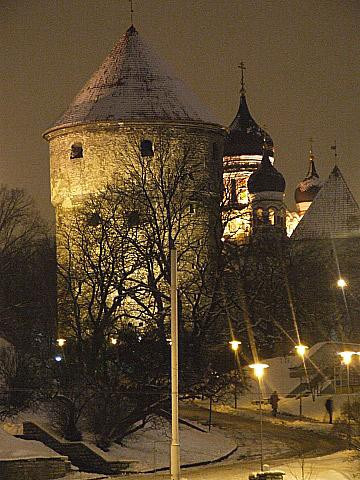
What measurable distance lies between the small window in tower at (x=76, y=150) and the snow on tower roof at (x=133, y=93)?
69 cm

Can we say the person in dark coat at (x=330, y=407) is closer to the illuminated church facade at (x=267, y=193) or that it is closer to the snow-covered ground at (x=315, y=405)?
the snow-covered ground at (x=315, y=405)

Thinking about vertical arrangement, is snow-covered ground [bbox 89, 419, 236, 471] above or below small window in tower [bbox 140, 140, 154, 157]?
below

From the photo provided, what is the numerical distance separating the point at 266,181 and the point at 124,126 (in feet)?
65.8

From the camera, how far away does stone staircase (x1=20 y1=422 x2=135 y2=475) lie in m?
28.0

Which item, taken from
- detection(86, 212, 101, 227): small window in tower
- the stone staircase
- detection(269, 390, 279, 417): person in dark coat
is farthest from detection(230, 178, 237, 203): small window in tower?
the stone staircase

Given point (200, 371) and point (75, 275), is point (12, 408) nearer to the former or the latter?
point (200, 371)

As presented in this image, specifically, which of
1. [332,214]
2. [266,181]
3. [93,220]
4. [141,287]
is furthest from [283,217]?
[141,287]

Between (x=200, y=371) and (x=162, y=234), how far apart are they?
30.2 feet

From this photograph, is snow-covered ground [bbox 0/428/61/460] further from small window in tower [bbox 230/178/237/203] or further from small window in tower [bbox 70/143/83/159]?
small window in tower [bbox 70/143/83/159]

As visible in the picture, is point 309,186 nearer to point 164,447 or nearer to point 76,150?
point 76,150

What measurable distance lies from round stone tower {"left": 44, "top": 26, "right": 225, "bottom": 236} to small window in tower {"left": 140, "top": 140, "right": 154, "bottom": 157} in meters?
0.03

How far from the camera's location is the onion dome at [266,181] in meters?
67.3

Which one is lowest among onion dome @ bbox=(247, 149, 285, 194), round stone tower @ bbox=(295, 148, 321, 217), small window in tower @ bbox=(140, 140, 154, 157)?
small window in tower @ bbox=(140, 140, 154, 157)

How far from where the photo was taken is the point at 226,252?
40438 millimetres
